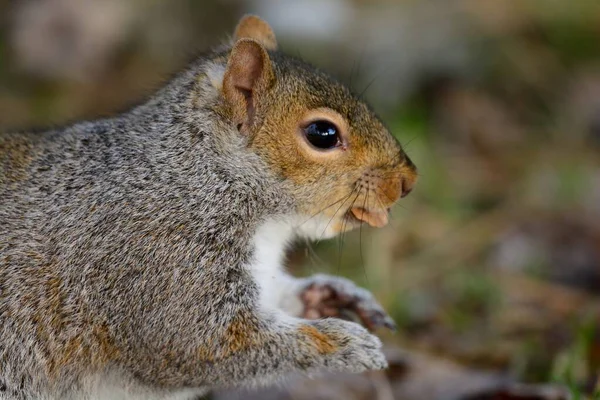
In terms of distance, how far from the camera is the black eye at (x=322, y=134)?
10.7 feet

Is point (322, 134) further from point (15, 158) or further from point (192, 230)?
point (15, 158)

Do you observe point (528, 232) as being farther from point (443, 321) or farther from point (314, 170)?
point (314, 170)

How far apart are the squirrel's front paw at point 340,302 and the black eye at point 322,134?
2.22 feet

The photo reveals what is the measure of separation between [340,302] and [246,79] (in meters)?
1.02

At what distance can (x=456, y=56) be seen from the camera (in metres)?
8.03

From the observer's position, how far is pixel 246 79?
3248mm

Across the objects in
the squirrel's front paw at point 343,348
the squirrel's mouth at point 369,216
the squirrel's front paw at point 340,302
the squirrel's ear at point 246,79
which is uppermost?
the squirrel's ear at point 246,79

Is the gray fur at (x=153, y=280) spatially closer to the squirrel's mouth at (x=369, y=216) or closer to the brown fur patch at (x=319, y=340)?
the brown fur patch at (x=319, y=340)

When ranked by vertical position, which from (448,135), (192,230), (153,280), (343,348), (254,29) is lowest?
(343,348)

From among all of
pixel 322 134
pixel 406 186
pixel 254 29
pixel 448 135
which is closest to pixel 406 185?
pixel 406 186

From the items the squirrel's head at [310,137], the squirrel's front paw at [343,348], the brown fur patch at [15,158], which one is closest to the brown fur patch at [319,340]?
the squirrel's front paw at [343,348]

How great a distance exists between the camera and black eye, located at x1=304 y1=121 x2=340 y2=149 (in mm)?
3260

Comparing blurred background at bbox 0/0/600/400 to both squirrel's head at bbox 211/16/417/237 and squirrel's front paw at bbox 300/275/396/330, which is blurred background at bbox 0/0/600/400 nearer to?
squirrel's front paw at bbox 300/275/396/330

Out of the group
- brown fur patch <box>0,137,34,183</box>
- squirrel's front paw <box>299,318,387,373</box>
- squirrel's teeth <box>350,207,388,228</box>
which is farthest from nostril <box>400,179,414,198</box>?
brown fur patch <box>0,137,34,183</box>
